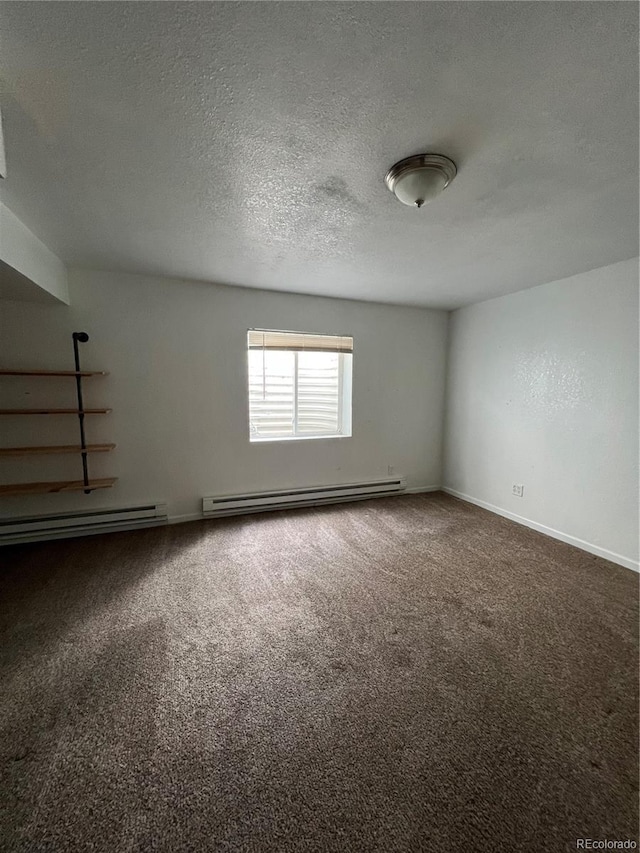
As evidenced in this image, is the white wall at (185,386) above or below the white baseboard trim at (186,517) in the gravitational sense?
above

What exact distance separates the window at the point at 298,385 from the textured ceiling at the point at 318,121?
4.35ft

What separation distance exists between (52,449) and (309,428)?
2.33 metres

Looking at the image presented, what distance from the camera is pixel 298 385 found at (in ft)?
11.6

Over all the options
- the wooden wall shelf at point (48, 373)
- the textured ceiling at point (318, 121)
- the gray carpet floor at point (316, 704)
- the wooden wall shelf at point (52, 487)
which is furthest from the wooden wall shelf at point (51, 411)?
the textured ceiling at point (318, 121)

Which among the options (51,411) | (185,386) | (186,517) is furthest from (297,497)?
(51,411)

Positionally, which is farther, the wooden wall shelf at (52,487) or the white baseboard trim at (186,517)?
the white baseboard trim at (186,517)

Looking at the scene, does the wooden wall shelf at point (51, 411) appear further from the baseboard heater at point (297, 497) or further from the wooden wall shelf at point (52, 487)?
the baseboard heater at point (297, 497)

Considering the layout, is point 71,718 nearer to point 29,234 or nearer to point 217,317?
point 29,234

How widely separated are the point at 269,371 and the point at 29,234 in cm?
200

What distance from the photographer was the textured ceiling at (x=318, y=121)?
87cm

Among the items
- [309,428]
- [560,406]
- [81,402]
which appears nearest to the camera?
[81,402]

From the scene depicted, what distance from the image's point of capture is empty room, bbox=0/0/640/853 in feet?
3.11

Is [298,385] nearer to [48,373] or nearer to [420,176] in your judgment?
[48,373]

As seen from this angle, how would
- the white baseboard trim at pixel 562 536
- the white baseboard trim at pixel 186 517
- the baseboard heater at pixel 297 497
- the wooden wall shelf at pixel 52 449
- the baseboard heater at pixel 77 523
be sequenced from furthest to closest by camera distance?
the baseboard heater at pixel 297 497 < the white baseboard trim at pixel 186 517 < the baseboard heater at pixel 77 523 < the wooden wall shelf at pixel 52 449 < the white baseboard trim at pixel 562 536
